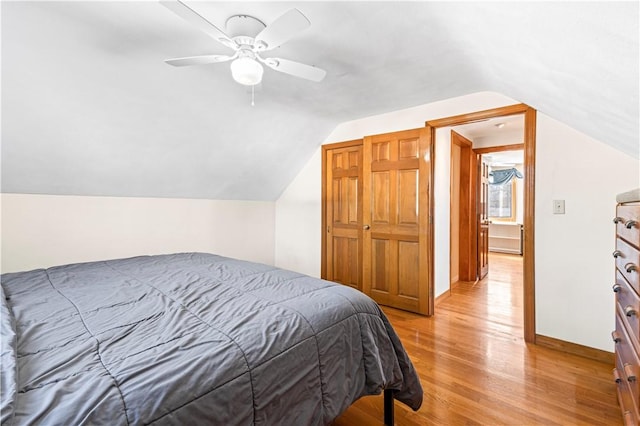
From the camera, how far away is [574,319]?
7.52ft

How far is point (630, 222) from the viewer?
1.22m

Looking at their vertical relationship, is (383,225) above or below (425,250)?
above

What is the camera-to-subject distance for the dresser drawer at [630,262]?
44.1 inches

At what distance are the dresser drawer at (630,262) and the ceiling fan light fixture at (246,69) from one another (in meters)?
1.87

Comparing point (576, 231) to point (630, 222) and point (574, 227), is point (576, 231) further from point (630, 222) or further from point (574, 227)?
point (630, 222)

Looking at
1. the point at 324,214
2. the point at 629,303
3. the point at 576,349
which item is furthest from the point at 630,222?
the point at 324,214

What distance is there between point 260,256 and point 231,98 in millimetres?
2426

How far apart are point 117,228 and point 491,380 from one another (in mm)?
3541

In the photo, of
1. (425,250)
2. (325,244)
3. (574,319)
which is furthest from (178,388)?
(325,244)

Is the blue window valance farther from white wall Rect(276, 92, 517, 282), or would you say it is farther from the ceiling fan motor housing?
the ceiling fan motor housing

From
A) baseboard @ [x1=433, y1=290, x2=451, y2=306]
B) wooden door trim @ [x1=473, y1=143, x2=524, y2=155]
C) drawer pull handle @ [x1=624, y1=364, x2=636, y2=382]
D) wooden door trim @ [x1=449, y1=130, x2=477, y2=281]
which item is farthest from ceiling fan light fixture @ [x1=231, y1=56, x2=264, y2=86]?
wooden door trim @ [x1=473, y1=143, x2=524, y2=155]

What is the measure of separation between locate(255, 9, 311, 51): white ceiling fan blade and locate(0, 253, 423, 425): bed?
127 centimetres

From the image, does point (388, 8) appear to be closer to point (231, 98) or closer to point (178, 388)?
point (231, 98)

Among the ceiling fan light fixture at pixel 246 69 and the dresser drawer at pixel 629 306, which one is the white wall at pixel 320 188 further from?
the ceiling fan light fixture at pixel 246 69
